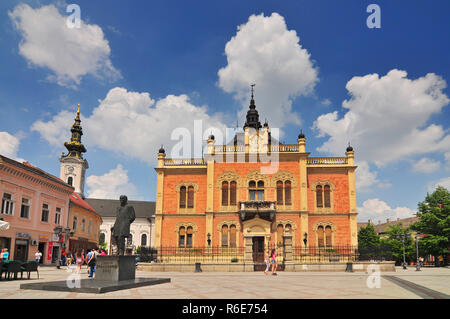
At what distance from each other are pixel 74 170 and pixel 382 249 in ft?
187

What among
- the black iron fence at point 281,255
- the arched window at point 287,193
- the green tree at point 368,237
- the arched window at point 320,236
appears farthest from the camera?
the green tree at point 368,237

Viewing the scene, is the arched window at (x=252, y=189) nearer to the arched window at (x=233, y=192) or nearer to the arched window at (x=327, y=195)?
the arched window at (x=233, y=192)

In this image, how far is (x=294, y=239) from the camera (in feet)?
116

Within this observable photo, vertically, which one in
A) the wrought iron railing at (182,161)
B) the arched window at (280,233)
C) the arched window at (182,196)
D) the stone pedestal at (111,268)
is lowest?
the stone pedestal at (111,268)

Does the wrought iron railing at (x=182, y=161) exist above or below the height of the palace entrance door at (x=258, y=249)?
above

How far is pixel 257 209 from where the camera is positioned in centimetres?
3516

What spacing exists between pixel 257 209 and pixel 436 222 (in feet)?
90.2

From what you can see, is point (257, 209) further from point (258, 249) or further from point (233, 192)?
point (258, 249)

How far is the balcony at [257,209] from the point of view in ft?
115

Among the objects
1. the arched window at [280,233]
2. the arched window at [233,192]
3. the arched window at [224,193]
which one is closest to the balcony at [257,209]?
the arched window at [280,233]

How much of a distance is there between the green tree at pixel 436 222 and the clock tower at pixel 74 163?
56332 mm

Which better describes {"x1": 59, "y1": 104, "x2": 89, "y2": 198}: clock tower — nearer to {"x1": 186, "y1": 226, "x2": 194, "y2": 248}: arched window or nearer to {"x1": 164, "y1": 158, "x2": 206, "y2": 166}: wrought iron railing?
{"x1": 164, "y1": 158, "x2": 206, "y2": 166}: wrought iron railing
